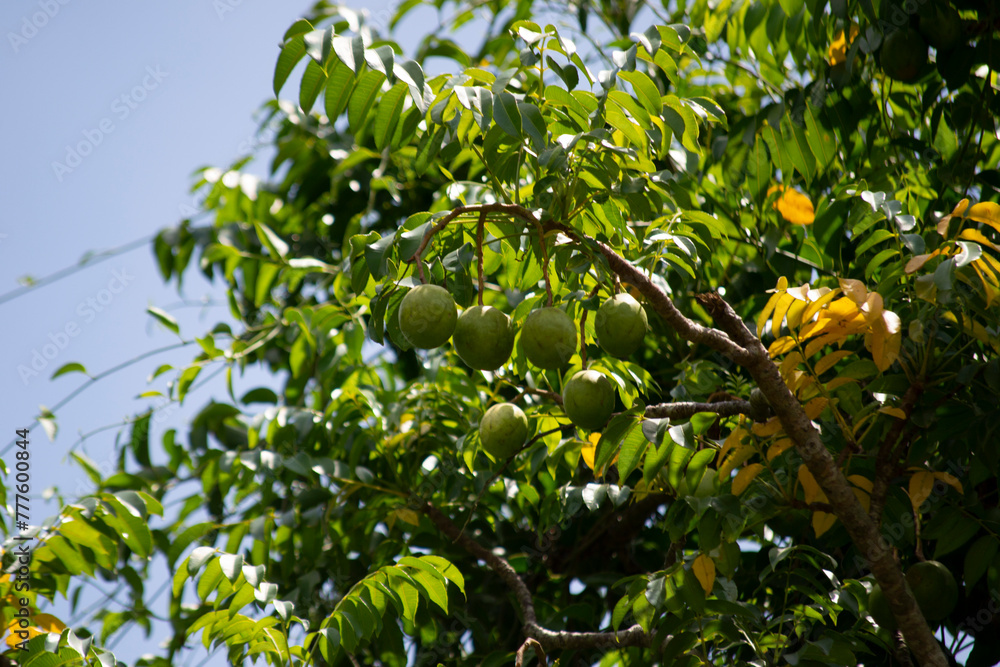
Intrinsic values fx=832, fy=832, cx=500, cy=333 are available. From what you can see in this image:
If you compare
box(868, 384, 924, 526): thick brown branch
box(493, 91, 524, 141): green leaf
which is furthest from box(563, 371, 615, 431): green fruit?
box(868, 384, 924, 526): thick brown branch

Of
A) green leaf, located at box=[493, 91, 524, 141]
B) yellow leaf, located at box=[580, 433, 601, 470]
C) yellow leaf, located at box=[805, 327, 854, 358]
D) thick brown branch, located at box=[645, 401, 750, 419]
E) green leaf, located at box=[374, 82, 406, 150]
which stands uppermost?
green leaf, located at box=[374, 82, 406, 150]

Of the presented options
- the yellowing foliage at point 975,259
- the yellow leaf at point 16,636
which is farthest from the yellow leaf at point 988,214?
the yellow leaf at point 16,636

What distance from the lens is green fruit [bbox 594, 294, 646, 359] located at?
63.2 inches

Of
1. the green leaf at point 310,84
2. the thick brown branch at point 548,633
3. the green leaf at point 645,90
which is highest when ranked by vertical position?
the green leaf at point 310,84

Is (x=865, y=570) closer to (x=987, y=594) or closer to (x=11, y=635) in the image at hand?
(x=987, y=594)

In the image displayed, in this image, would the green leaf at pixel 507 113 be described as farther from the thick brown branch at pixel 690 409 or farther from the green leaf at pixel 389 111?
the thick brown branch at pixel 690 409

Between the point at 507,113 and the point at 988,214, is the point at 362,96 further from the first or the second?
the point at 988,214

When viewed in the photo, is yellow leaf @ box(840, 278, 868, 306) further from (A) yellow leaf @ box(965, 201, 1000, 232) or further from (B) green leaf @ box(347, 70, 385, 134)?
(B) green leaf @ box(347, 70, 385, 134)

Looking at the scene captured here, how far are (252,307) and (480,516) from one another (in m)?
1.53

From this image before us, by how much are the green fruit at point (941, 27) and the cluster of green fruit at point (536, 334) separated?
136cm

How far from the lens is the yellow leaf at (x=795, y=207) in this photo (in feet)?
8.25

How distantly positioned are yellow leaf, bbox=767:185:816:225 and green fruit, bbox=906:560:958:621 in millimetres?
1057

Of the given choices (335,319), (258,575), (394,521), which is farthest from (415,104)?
(394,521)

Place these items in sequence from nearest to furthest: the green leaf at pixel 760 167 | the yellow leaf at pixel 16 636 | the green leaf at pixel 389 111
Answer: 1. the green leaf at pixel 389 111
2. the yellow leaf at pixel 16 636
3. the green leaf at pixel 760 167
